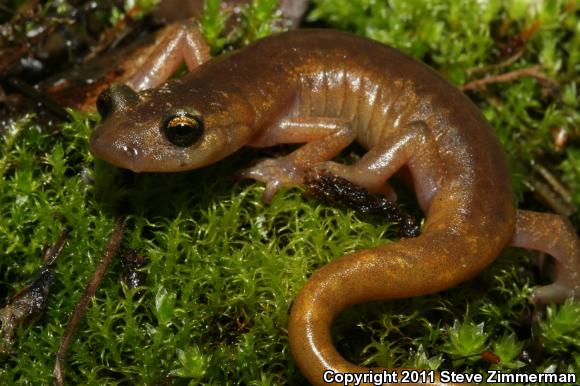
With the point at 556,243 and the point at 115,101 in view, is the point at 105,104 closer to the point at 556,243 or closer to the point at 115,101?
the point at 115,101

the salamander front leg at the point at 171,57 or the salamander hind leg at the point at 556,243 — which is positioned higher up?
the salamander front leg at the point at 171,57

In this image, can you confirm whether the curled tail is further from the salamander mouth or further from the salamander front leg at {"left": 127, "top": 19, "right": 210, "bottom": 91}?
the salamander front leg at {"left": 127, "top": 19, "right": 210, "bottom": 91}

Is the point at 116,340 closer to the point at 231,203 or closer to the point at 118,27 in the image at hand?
the point at 231,203

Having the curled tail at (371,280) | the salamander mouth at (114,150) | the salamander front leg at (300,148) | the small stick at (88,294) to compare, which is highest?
the salamander mouth at (114,150)

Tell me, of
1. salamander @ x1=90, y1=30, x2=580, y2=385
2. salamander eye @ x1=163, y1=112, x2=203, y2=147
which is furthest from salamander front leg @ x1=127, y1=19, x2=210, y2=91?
salamander eye @ x1=163, y1=112, x2=203, y2=147

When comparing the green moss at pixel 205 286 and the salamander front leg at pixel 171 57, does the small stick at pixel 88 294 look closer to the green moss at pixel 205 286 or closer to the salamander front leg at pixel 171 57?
the green moss at pixel 205 286

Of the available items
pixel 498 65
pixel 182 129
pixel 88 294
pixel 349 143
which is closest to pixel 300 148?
pixel 349 143

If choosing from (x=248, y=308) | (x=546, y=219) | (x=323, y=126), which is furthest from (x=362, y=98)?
(x=248, y=308)

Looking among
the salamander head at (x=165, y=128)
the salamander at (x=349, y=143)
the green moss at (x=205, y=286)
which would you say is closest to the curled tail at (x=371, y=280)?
the salamander at (x=349, y=143)
